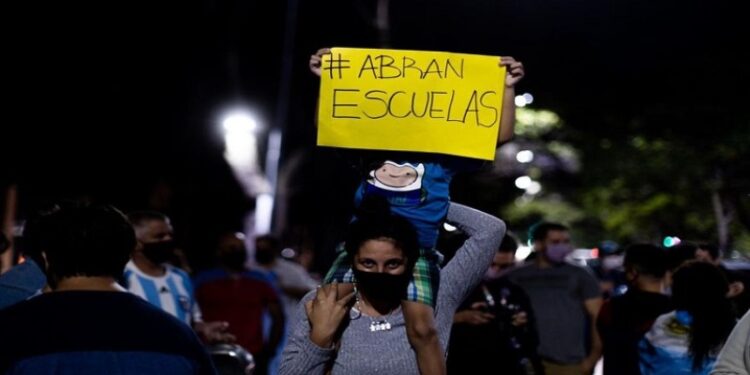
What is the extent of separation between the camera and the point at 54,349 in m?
3.68

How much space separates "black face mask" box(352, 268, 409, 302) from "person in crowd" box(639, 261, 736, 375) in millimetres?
2236

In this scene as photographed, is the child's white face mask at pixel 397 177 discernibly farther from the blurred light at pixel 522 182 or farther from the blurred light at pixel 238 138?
the blurred light at pixel 522 182

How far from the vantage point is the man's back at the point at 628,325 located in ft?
23.0

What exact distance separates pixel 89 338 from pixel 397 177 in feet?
4.84

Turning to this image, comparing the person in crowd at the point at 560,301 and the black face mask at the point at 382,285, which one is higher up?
the black face mask at the point at 382,285

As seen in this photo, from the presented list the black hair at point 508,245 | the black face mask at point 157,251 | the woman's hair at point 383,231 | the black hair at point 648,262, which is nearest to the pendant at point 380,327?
the woman's hair at point 383,231

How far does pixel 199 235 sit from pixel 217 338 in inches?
757

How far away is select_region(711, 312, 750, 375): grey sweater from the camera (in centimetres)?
473

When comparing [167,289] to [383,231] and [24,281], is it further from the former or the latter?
[383,231]

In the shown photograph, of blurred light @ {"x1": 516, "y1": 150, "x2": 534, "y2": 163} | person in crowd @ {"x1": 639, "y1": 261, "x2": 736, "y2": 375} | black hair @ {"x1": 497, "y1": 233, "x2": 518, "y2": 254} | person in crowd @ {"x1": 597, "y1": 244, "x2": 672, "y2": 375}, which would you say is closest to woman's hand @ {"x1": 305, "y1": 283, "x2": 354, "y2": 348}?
person in crowd @ {"x1": 639, "y1": 261, "x2": 736, "y2": 375}

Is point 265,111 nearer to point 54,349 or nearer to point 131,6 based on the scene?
point 131,6

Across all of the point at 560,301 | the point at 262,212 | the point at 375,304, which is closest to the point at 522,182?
the point at 262,212

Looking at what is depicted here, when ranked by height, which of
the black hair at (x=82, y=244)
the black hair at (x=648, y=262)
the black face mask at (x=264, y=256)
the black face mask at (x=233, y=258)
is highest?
the black hair at (x=82, y=244)

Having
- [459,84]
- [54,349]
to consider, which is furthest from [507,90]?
[54,349]
